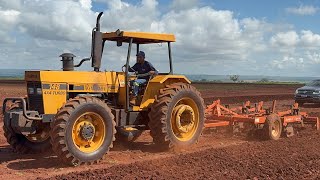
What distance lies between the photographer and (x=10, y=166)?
25.1 feet

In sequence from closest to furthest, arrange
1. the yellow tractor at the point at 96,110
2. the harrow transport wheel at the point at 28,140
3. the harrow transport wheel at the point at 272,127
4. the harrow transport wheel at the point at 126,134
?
1. the yellow tractor at the point at 96,110
2. the harrow transport wheel at the point at 28,140
3. the harrow transport wheel at the point at 126,134
4. the harrow transport wheel at the point at 272,127

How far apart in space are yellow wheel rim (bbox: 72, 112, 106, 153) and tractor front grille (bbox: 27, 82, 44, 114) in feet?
2.52

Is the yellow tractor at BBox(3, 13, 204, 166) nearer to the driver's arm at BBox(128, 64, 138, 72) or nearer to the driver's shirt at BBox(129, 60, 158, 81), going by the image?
the driver's arm at BBox(128, 64, 138, 72)

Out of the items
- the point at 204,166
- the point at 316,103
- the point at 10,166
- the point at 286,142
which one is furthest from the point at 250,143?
the point at 316,103

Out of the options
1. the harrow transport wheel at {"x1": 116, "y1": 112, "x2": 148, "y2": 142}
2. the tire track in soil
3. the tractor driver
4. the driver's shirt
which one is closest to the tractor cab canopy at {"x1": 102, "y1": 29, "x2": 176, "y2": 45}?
the tractor driver

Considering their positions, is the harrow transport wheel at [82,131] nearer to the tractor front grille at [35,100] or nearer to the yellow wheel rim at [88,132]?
the yellow wheel rim at [88,132]

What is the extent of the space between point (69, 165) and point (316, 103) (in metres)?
17.5

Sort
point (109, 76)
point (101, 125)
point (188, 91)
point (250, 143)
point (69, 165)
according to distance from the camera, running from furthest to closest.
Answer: point (250, 143), point (188, 91), point (109, 76), point (101, 125), point (69, 165)

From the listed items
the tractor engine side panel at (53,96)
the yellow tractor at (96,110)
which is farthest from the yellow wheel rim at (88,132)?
the tractor engine side panel at (53,96)

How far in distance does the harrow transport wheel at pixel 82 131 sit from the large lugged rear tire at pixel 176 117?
1.09m

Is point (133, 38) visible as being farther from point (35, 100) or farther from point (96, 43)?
point (35, 100)

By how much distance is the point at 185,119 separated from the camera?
9656mm

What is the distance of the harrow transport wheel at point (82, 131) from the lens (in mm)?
7328

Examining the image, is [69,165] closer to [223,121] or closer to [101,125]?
[101,125]
